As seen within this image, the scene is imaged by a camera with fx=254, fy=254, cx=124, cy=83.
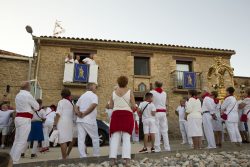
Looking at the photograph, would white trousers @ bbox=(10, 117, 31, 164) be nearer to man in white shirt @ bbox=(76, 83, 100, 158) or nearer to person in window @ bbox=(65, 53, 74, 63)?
man in white shirt @ bbox=(76, 83, 100, 158)

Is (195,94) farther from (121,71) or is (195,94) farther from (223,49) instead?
(223,49)

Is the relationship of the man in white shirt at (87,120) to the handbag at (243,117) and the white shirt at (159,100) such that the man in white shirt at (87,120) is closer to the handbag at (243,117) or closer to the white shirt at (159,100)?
the white shirt at (159,100)

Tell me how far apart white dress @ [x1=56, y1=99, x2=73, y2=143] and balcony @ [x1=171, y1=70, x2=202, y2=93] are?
35.8 ft

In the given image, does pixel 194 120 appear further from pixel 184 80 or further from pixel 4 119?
pixel 184 80

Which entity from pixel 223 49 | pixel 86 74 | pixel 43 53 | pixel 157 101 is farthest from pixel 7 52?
pixel 223 49

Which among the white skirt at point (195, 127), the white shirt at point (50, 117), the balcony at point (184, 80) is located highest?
the balcony at point (184, 80)

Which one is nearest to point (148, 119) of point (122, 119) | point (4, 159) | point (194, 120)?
point (194, 120)

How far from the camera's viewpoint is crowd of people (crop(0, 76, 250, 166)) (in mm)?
4387

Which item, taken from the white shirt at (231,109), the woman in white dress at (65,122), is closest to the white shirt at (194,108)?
the white shirt at (231,109)

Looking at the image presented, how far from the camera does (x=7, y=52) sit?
16.2 m

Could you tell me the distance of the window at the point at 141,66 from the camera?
52.7 ft

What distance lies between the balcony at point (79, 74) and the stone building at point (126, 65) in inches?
6.0

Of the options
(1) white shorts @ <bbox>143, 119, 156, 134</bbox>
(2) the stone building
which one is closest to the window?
(2) the stone building

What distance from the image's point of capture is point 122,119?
4293 mm
